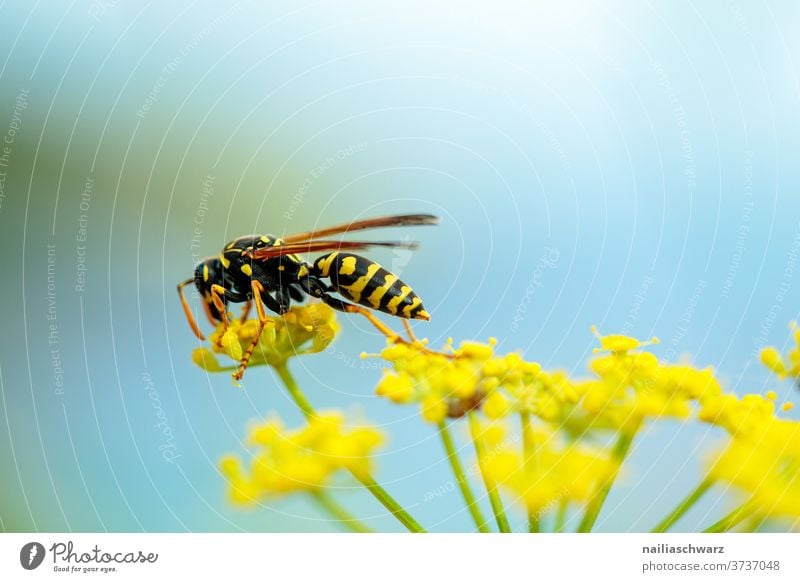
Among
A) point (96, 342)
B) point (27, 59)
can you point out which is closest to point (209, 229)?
point (96, 342)

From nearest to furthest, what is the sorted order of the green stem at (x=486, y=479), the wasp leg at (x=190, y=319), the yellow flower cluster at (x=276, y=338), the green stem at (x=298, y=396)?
the green stem at (x=486, y=479) → the green stem at (x=298, y=396) → the yellow flower cluster at (x=276, y=338) → the wasp leg at (x=190, y=319)

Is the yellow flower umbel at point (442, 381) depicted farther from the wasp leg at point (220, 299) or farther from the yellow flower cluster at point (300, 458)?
the wasp leg at point (220, 299)

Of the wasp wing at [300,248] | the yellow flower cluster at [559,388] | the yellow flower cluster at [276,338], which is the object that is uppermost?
the wasp wing at [300,248]

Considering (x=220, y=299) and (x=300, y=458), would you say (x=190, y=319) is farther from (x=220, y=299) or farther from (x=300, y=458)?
(x=300, y=458)

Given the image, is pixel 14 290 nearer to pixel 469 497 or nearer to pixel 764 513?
pixel 469 497

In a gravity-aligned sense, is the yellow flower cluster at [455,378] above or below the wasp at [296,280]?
below

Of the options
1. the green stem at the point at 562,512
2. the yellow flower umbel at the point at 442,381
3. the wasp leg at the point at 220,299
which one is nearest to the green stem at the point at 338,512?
the yellow flower umbel at the point at 442,381
